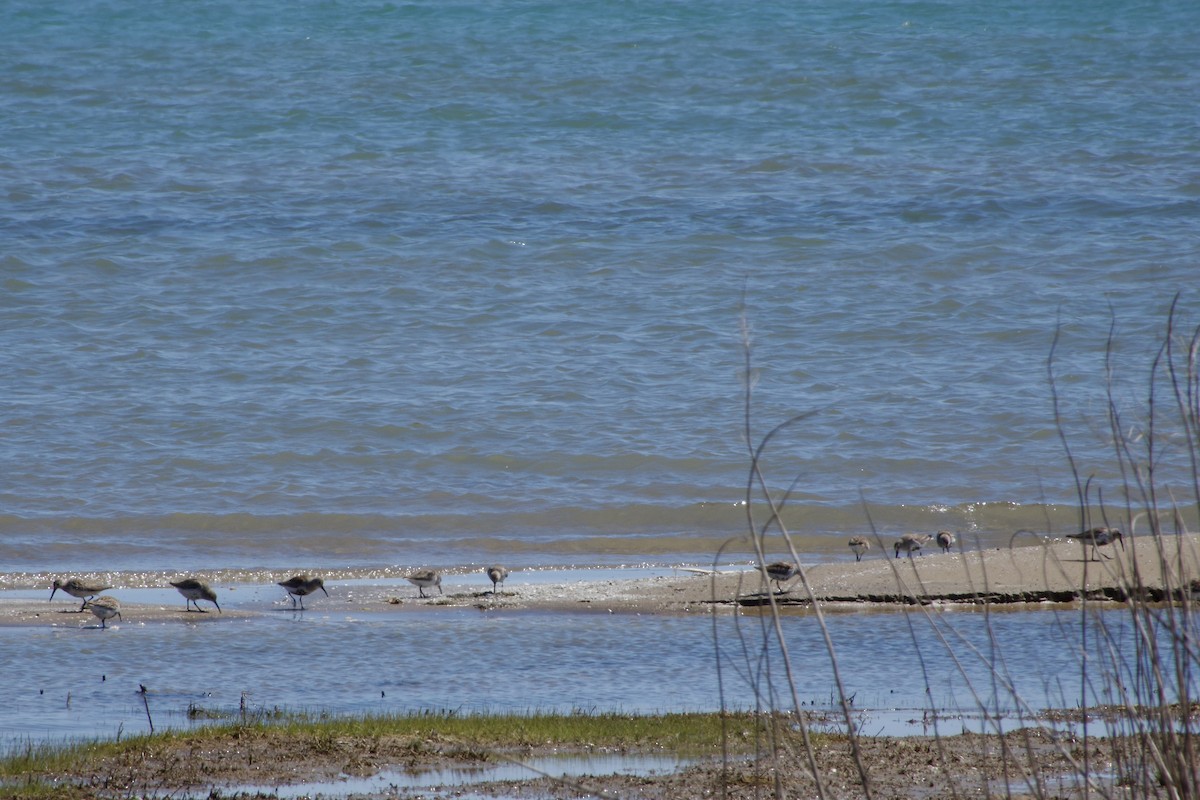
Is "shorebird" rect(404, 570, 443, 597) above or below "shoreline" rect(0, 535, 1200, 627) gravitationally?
above

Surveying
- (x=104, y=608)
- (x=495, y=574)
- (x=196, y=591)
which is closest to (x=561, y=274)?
(x=495, y=574)

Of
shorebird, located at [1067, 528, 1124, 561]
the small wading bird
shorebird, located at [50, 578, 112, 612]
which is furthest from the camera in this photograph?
the small wading bird

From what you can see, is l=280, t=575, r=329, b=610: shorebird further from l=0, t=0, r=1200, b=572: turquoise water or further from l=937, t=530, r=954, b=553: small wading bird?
l=937, t=530, r=954, b=553: small wading bird

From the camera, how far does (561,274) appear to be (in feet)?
91.8

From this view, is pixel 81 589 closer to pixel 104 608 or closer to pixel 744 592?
pixel 104 608

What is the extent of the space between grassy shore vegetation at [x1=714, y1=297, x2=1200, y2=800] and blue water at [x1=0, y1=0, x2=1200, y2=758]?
2.64 feet

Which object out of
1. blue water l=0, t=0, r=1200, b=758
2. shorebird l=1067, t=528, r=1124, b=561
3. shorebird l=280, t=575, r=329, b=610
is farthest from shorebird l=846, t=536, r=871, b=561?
shorebird l=280, t=575, r=329, b=610

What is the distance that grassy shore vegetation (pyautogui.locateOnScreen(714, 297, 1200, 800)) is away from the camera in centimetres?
429

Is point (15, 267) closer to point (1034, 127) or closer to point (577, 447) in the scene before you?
point (577, 447)

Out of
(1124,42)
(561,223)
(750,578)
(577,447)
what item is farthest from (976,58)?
(750,578)

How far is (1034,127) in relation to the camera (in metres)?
36.2

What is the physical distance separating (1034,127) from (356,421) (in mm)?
21962

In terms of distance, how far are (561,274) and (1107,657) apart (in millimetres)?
20013

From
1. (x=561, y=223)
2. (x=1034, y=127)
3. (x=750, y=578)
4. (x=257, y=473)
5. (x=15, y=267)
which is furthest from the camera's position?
(x=1034, y=127)
